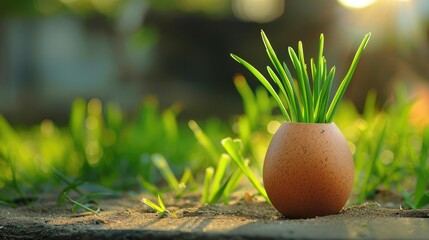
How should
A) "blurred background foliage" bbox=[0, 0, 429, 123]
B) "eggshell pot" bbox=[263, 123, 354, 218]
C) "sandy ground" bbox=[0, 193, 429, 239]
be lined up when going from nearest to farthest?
1. "sandy ground" bbox=[0, 193, 429, 239]
2. "eggshell pot" bbox=[263, 123, 354, 218]
3. "blurred background foliage" bbox=[0, 0, 429, 123]

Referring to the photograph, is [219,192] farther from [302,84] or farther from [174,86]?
[174,86]

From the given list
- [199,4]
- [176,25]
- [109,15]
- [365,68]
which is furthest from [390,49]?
[199,4]

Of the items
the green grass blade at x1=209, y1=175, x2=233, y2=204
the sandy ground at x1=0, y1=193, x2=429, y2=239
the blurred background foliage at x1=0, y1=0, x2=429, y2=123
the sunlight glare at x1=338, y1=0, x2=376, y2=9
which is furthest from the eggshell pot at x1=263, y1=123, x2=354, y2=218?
the blurred background foliage at x1=0, y1=0, x2=429, y2=123

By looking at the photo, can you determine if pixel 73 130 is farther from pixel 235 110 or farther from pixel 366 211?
pixel 235 110

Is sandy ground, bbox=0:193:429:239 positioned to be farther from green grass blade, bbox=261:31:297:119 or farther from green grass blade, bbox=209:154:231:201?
green grass blade, bbox=261:31:297:119

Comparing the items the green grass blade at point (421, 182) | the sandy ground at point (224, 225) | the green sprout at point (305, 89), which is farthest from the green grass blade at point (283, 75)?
the green grass blade at point (421, 182)
